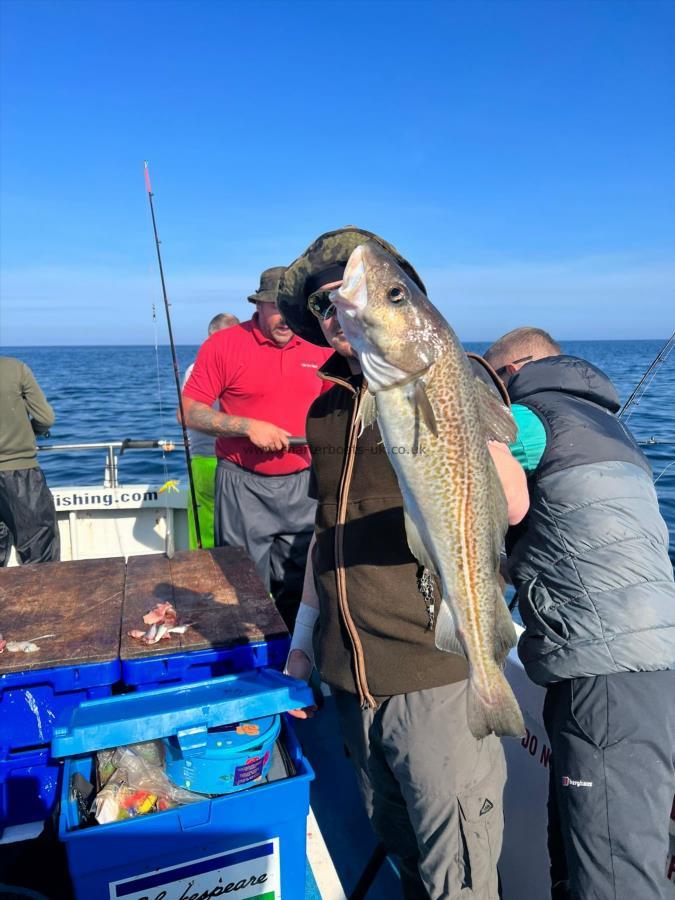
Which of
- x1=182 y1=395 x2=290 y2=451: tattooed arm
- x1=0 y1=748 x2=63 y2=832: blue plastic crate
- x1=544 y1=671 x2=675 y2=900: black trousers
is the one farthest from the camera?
x1=182 y1=395 x2=290 y2=451: tattooed arm

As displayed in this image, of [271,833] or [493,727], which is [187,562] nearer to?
[271,833]

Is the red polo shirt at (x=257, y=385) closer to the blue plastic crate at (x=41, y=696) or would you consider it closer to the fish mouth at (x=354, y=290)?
the blue plastic crate at (x=41, y=696)

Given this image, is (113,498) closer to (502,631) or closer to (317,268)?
(317,268)

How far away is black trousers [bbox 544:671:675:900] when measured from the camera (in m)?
2.08

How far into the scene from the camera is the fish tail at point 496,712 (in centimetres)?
187

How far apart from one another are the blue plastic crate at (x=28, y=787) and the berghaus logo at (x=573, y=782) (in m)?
2.12

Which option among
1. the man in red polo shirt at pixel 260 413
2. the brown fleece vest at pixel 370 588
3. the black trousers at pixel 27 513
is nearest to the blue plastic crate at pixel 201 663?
the brown fleece vest at pixel 370 588

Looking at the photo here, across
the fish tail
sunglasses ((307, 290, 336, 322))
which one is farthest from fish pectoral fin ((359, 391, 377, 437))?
the fish tail

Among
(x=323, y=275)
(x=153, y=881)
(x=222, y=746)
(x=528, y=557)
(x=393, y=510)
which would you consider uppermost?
(x=323, y=275)

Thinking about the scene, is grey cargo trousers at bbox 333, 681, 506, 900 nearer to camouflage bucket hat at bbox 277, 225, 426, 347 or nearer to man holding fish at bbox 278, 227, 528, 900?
man holding fish at bbox 278, 227, 528, 900

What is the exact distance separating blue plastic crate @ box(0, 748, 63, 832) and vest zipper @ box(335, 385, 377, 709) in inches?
60.7

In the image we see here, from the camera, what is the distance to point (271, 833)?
7.77ft

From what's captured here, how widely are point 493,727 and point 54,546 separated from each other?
20.0 feet

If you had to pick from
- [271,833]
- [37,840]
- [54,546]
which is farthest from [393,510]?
[54,546]
